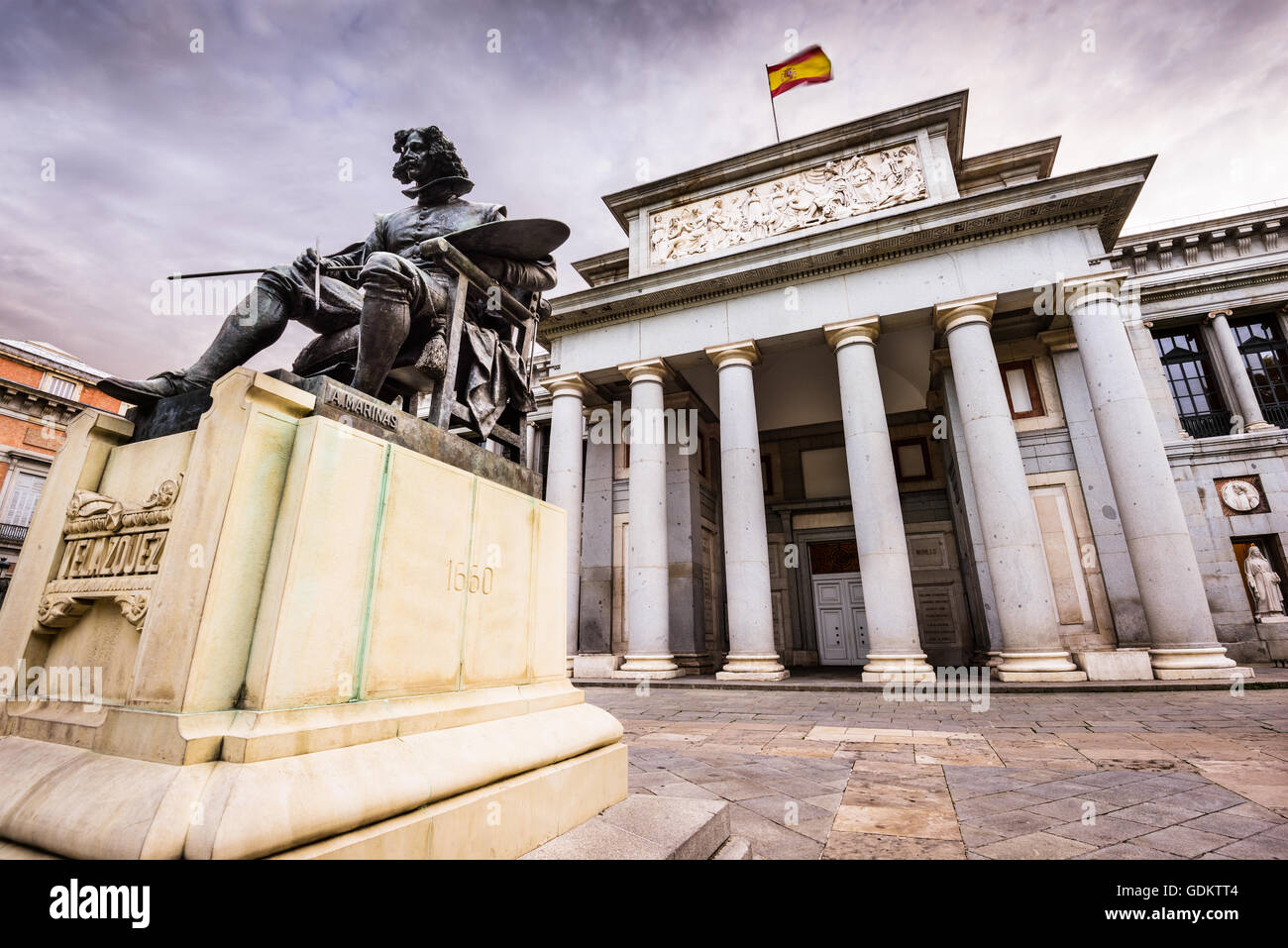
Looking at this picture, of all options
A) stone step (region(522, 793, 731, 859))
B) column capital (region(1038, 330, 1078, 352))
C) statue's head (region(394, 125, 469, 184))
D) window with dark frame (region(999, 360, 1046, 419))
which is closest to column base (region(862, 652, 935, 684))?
window with dark frame (region(999, 360, 1046, 419))

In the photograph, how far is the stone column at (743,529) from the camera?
11.5 meters

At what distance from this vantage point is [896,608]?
34.5 feet

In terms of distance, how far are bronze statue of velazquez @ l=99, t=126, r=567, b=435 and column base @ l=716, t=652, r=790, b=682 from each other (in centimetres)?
925

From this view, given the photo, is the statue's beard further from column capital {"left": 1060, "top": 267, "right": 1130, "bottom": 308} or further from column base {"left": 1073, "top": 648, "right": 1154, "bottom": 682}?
column capital {"left": 1060, "top": 267, "right": 1130, "bottom": 308}

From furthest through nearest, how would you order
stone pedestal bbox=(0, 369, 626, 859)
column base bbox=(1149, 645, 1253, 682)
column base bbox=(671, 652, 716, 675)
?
column base bbox=(671, 652, 716, 675), column base bbox=(1149, 645, 1253, 682), stone pedestal bbox=(0, 369, 626, 859)

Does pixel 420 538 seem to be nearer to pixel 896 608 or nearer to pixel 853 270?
pixel 896 608

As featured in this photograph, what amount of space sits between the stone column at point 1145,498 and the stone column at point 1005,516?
1488 mm

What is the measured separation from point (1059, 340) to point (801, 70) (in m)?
10.1

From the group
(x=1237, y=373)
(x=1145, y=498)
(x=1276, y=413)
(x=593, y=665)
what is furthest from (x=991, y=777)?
(x=1276, y=413)

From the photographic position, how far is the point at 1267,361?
49.3ft

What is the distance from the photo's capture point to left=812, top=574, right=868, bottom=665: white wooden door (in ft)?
57.2

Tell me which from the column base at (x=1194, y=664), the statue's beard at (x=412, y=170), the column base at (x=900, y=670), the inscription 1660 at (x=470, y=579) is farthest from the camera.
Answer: the column base at (x=900, y=670)

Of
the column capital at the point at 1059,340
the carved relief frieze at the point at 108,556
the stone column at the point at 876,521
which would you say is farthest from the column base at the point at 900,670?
the carved relief frieze at the point at 108,556

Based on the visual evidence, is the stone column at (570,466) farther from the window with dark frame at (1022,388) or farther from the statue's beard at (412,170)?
the window with dark frame at (1022,388)
